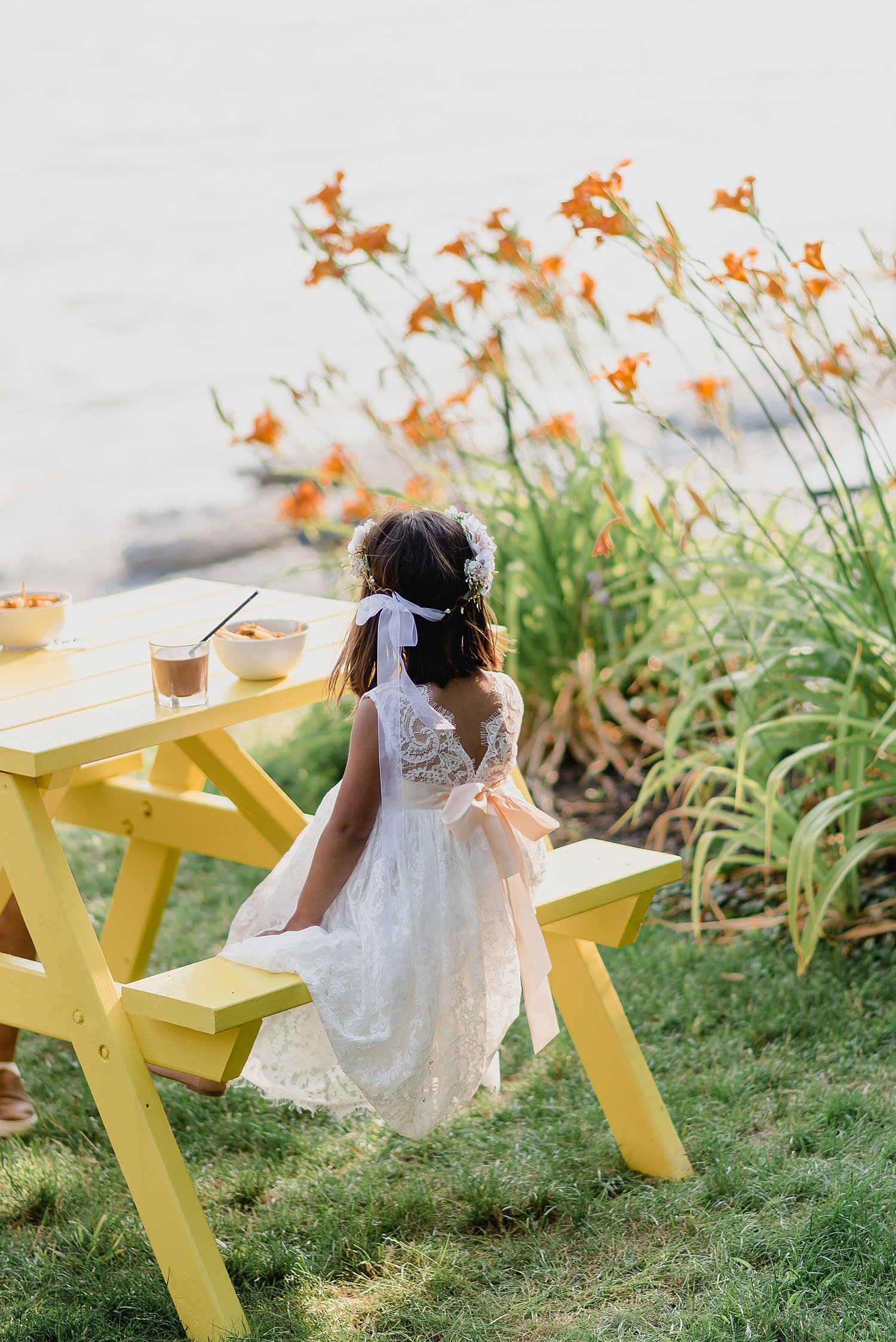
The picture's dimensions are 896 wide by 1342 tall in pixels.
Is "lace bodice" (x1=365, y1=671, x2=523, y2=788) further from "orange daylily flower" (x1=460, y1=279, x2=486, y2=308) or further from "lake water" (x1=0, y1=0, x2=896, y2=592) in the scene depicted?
"lake water" (x1=0, y1=0, x2=896, y2=592)

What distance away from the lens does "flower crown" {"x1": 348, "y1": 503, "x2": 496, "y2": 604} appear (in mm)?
2090

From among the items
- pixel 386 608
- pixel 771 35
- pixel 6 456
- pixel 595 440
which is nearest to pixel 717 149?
pixel 771 35

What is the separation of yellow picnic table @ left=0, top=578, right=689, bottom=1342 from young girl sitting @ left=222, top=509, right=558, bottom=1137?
0.10 meters

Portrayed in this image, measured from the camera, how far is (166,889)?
3000 mm

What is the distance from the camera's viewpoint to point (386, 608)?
2068 millimetres

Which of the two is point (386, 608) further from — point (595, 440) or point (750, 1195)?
point (595, 440)

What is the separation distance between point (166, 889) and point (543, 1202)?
43.5 inches

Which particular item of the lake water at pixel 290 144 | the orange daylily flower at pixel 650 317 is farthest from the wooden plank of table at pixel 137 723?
the lake water at pixel 290 144

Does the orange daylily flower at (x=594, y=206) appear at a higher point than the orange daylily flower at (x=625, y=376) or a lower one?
higher

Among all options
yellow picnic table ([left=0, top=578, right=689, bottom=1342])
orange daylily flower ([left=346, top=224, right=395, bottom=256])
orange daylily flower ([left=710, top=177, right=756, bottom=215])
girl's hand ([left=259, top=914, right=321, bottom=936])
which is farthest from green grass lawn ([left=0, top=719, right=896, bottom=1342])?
orange daylily flower ([left=346, top=224, right=395, bottom=256])

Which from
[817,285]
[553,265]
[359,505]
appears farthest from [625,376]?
[359,505]

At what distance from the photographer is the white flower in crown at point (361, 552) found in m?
2.13

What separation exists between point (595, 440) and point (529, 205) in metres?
11.9

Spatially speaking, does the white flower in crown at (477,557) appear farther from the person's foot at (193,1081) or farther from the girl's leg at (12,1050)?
the girl's leg at (12,1050)
